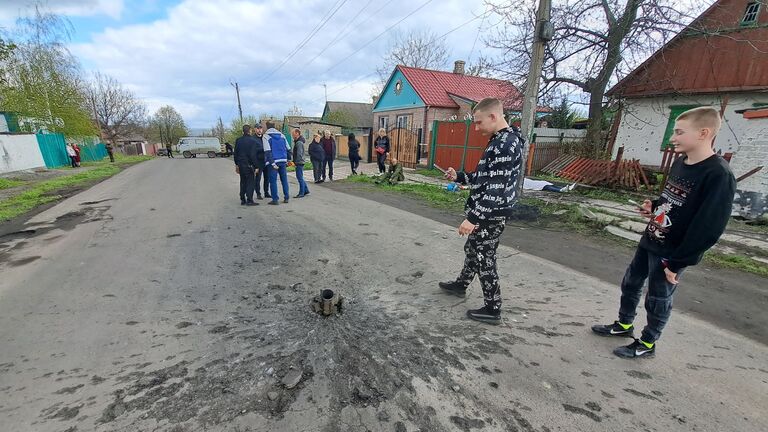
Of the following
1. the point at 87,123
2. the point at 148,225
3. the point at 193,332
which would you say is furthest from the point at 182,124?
the point at 193,332

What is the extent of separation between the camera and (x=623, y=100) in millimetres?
14742

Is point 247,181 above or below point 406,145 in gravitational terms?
below

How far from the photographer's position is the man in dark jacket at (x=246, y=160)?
25.1ft

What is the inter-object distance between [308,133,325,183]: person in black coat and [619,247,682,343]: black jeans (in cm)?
1021

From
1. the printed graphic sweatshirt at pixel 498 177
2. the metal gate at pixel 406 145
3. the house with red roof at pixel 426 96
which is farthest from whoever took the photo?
the house with red roof at pixel 426 96

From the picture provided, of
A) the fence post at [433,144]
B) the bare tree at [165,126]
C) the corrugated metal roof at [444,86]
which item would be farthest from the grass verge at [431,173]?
the bare tree at [165,126]

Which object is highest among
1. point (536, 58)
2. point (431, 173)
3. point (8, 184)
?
point (536, 58)

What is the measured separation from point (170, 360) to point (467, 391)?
209cm

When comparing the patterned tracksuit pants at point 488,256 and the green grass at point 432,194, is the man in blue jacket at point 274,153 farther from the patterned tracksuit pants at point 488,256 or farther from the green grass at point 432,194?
the patterned tracksuit pants at point 488,256

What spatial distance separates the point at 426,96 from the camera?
22031 millimetres

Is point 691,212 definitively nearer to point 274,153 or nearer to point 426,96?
point 274,153

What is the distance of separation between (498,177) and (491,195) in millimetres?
153

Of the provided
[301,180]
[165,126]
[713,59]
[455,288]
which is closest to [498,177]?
[455,288]

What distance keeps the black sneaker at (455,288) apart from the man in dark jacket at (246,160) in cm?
584
